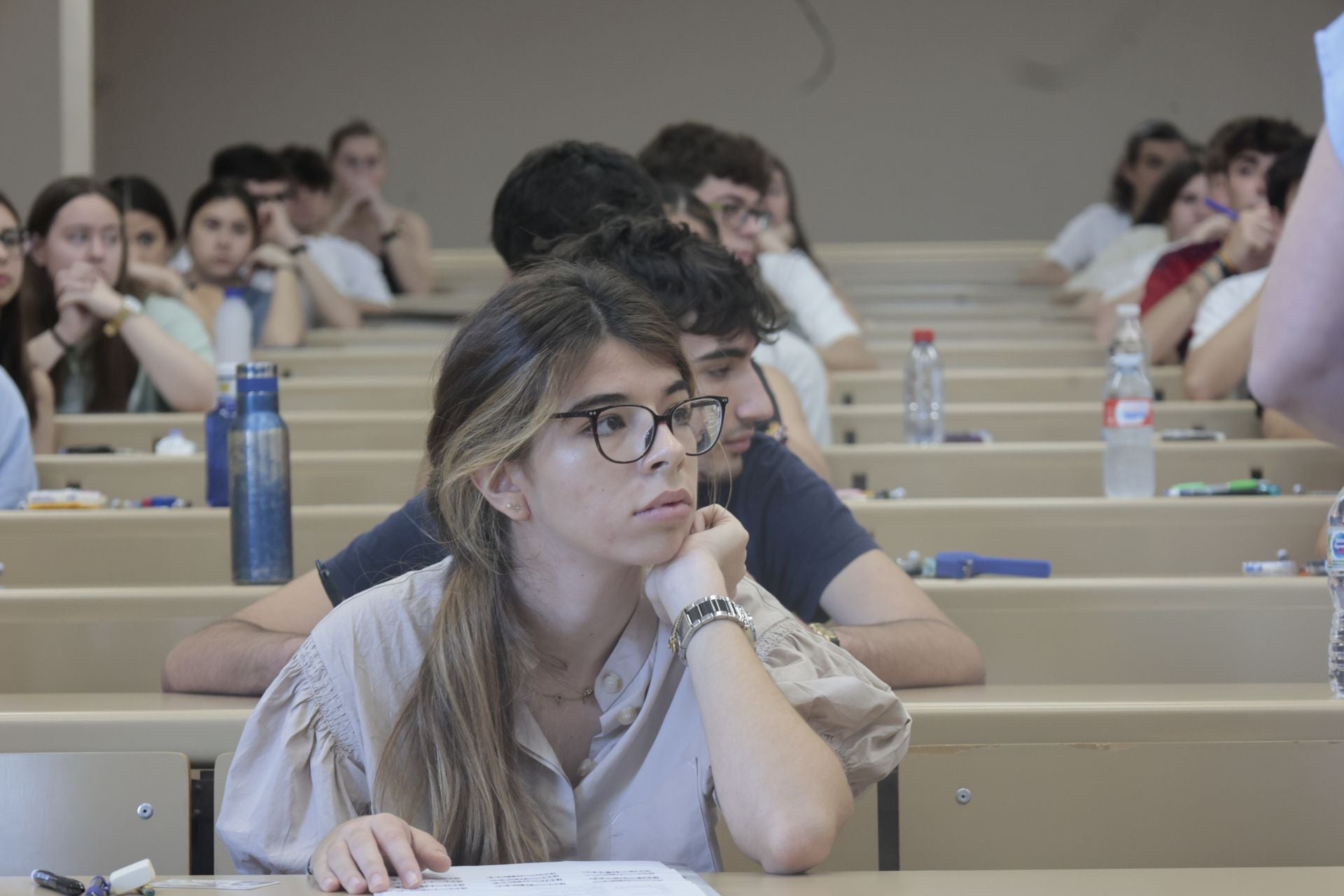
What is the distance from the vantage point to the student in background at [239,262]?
12.8 ft

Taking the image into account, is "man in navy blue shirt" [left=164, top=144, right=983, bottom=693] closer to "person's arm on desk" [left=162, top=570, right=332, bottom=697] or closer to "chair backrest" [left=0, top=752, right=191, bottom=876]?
"person's arm on desk" [left=162, top=570, right=332, bottom=697]

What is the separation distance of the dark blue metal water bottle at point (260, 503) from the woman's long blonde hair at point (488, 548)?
0.62 metres

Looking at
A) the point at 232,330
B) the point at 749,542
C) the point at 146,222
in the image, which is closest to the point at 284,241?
the point at 146,222

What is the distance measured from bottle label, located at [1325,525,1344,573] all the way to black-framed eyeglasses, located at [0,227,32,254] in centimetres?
241

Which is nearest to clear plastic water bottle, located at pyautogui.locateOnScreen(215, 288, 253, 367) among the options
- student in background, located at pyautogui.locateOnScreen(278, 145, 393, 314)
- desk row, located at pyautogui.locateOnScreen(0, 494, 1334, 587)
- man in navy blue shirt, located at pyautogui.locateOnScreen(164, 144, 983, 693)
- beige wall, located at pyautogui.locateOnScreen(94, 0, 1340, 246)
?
student in background, located at pyautogui.locateOnScreen(278, 145, 393, 314)

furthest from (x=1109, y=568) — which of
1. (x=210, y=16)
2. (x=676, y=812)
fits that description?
(x=210, y=16)

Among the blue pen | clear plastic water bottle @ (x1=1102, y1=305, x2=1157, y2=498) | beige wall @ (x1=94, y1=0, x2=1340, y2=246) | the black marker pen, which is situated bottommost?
the black marker pen

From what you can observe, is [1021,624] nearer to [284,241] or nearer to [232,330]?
[232,330]

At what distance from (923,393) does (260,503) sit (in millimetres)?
1601

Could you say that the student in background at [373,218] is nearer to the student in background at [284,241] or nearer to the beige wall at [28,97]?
the student in background at [284,241]

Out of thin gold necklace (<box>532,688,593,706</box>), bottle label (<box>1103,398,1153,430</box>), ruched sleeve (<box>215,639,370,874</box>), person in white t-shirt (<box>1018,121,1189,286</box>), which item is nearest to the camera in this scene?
ruched sleeve (<box>215,639,370,874</box>)

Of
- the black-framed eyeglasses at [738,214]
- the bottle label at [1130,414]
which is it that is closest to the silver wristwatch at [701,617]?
the bottle label at [1130,414]

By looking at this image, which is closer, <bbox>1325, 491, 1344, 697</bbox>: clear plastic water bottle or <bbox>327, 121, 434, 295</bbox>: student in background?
<bbox>1325, 491, 1344, 697</bbox>: clear plastic water bottle

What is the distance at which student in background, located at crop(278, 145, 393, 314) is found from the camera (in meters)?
4.61
